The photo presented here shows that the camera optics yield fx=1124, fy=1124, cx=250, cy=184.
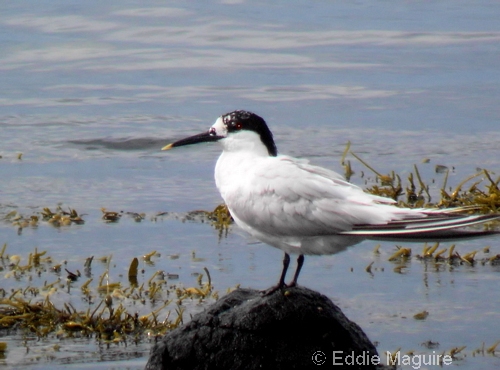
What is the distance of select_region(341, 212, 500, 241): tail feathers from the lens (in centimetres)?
520

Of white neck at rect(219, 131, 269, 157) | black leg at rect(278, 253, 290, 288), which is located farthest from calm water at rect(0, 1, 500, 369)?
white neck at rect(219, 131, 269, 157)

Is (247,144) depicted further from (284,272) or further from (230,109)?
(230,109)

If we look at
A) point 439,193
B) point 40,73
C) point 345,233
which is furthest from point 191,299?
point 40,73

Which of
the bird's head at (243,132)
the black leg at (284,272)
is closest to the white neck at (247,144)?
the bird's head at (243,132)

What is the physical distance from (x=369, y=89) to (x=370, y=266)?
720 centimetres

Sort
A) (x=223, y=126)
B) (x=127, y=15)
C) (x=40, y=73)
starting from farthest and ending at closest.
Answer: (x=127, y=15)
(x=40, y=73)
(x=223, y=126)

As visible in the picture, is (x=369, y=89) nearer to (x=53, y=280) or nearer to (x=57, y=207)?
(x=57, y=207)

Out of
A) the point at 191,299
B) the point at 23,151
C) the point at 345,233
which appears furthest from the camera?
the point at 23,151

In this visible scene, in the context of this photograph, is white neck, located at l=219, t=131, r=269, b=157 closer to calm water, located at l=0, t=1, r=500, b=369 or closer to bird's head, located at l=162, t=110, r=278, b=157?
Answer: bird's head, located at l=162, t=110, r=278, b=157

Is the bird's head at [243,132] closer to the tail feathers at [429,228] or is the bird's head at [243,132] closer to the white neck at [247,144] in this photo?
the white neck at [247,144]

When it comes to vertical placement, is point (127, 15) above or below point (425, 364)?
above

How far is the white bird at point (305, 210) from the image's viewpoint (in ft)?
18.2

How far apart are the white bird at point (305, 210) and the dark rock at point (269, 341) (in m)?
0.22

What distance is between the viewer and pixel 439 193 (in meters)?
9.38
